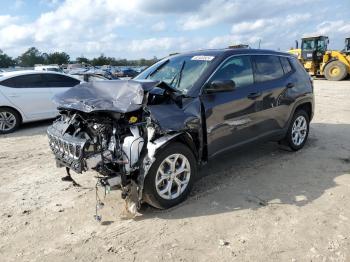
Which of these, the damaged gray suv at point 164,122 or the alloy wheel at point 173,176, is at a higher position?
the damaged gray suv at point 164,122

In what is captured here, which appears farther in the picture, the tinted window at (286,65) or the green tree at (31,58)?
the green tree at (31,58)

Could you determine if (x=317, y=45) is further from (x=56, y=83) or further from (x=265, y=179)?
(x=265, y=179)

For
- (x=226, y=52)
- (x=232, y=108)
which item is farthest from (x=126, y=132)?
(x=226, y=52)

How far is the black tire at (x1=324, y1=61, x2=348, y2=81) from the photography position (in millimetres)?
20656

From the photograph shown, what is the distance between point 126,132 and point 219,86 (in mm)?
1315

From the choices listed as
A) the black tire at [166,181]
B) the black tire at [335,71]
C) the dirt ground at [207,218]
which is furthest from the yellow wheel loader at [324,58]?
the black tire at [166,181]

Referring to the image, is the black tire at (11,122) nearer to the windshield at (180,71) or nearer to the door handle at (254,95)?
the windshield at (180,71)

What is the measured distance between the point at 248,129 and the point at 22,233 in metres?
3.25

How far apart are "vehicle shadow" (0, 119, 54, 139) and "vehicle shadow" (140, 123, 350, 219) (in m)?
5.02

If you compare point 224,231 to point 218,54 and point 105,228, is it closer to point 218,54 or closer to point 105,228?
point 105,228

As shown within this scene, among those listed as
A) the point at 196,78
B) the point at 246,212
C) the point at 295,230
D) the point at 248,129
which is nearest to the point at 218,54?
the point at 196,78

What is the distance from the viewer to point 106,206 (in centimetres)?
427

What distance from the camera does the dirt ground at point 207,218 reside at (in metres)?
3.31

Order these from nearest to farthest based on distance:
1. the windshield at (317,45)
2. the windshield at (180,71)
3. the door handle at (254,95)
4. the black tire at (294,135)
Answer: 1. the windshield at (180,71)
2. the door handle at (254,95)
3. the black tire at (294,135)
4. the windshield at (317,45)
